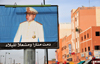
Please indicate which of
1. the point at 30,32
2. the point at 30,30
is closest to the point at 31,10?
the point at 30,30

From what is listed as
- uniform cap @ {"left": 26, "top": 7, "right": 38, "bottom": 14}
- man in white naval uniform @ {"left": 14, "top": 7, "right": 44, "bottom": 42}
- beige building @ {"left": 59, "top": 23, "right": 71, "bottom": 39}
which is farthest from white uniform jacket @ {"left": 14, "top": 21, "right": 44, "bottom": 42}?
beige building @ {"left": 59, "top": 23, "right": 71, "bottom": 39}

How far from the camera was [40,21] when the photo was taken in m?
22.8

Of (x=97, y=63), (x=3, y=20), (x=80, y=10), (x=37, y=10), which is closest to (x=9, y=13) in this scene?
(x=3, y=20)

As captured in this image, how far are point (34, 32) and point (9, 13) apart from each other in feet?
9.91

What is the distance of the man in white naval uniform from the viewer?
22453mm

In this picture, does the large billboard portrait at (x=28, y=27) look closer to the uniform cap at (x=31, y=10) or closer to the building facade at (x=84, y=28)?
the uniform cap at (x=31, y=10)

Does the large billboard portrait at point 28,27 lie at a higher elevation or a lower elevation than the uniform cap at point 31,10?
lower

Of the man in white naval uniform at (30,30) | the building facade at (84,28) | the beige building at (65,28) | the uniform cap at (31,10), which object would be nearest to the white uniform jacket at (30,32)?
the man in white naval uniform at (30,30)

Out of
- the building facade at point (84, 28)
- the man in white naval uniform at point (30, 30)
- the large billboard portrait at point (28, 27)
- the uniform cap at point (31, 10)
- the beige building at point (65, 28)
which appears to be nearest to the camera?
the large billboard portrait at point (28, 27)

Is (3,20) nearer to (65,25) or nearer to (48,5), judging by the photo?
(48,5)

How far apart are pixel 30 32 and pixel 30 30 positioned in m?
0.20

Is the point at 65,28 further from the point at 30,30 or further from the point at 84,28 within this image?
the point at 30,30

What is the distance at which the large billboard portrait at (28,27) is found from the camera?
22.3m

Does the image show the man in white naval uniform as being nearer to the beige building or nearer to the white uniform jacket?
the white uniform jacket
